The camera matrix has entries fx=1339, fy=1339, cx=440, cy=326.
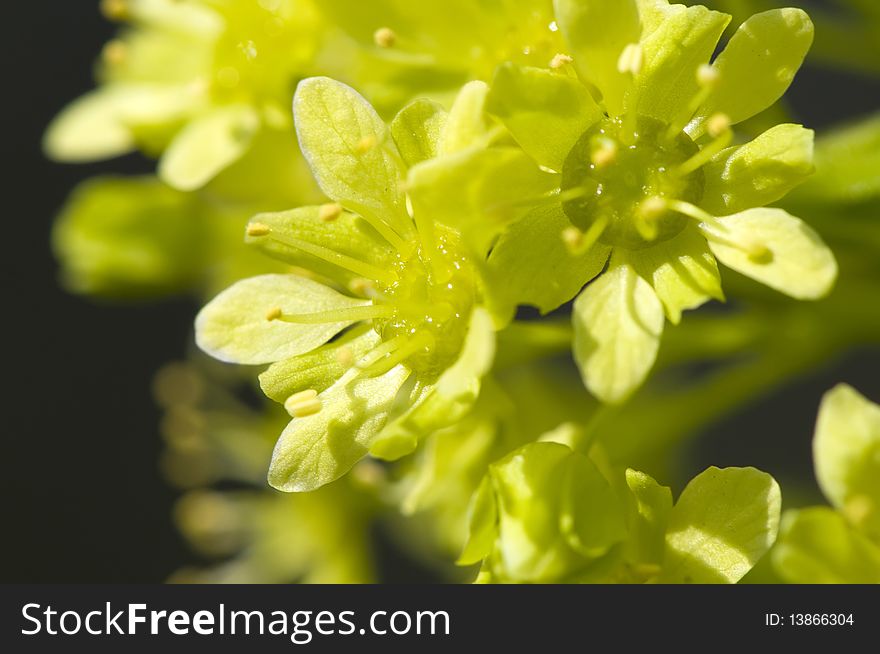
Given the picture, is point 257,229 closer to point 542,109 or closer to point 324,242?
point 324,242

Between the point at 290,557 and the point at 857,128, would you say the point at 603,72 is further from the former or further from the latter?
the point at 290,557

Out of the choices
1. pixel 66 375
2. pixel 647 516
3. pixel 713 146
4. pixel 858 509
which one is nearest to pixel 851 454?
pixel 858 509

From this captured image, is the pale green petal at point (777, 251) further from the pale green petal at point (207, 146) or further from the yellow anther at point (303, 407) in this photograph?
the pale green petal at point (207, 146)

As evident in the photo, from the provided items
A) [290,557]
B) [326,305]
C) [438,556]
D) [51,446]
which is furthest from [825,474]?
[51,446]

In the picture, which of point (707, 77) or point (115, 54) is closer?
point (707, 77)

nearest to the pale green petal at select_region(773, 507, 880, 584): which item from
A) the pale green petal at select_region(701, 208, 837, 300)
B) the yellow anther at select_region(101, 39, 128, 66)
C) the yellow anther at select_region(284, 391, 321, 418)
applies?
the pale green petal at select_region(701, 208, 837, 300)

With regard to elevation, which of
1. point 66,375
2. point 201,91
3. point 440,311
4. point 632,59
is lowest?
point 440,311

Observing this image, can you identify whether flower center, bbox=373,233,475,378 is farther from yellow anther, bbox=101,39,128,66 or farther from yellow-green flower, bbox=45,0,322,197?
yellow anther, bbox=101,39,128,66

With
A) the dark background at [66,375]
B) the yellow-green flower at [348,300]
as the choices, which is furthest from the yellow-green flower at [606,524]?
the dark background at [66,375]
